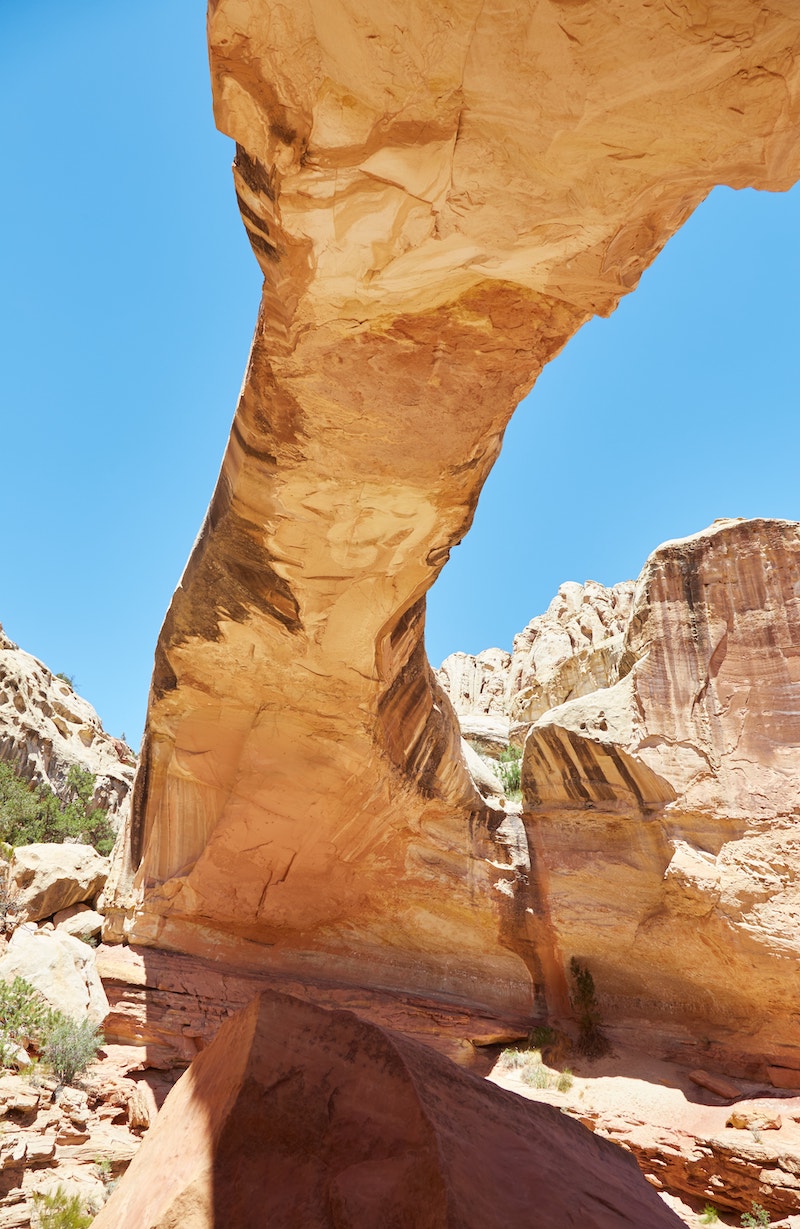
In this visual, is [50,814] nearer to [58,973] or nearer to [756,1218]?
[58,973]

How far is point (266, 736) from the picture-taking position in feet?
30.2

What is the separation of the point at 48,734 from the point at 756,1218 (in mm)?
19777

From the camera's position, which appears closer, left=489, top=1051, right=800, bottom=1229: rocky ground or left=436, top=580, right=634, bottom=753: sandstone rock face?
left=489, top=1051, right=800, bottom=1229: rocky ground

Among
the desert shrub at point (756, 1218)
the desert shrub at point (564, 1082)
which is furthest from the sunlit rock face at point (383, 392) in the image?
the desert shrub at point (756, 1218)

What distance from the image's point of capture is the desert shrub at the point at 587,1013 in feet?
32.0

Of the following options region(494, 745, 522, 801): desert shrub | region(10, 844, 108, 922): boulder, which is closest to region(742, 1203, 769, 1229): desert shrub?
region(494, 745, 522, 801): desert shrub

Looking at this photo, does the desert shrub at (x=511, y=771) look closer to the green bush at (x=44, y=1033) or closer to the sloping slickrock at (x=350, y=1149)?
the green bush at (x=44, y=1033)

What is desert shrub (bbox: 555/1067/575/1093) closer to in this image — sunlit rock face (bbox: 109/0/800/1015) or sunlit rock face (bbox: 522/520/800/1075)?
sunlit rock face (bbox: 522/520/800/1075)

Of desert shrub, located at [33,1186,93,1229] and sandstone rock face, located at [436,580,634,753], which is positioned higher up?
sandstone rock face, located at [436,580,634,753]

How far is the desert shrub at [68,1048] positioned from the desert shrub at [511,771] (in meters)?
7.63

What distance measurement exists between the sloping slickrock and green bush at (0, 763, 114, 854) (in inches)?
633

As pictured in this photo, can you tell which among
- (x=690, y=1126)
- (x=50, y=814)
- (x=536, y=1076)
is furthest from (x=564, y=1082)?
(x=50, y=814)

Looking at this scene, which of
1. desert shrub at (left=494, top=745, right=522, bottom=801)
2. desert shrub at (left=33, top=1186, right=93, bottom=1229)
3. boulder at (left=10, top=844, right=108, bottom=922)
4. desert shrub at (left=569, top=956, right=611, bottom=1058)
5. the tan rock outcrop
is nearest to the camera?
desert shrub at (left=33, top=1186, right=93, bottom=1229)

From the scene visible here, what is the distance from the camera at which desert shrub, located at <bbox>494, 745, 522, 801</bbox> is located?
14830 mm
